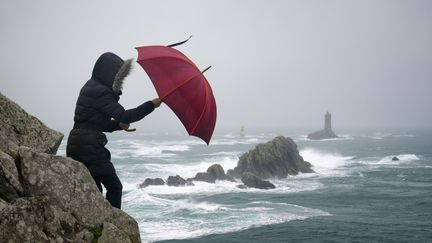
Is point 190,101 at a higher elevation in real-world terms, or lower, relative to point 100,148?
higher

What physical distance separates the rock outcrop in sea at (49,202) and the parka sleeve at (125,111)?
862 mm

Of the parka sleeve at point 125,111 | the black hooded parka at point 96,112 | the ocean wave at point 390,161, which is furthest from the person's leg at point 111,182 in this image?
the ocean wave at point 390,161

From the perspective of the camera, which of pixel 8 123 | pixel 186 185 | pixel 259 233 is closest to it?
pixel 8 123

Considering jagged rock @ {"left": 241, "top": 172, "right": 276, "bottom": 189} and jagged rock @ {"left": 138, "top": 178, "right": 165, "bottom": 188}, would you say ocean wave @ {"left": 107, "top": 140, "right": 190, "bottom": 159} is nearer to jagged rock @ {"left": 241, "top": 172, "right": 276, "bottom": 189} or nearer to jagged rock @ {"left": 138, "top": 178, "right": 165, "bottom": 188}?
jagged rock @ {"left": 138, "top": 178, "right": 165, "bottom": 188}

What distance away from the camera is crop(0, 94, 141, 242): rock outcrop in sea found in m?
4.35

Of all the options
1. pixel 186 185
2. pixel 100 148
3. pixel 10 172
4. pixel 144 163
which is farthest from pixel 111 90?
pixel 144 163

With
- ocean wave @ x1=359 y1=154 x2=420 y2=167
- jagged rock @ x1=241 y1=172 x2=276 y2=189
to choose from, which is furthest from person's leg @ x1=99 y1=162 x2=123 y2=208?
ocean wave @ x1=359 y1=154 x2=420 y2=167

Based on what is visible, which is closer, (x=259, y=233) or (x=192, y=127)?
(x=192, y=127)

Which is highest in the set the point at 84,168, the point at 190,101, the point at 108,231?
the point at 190,101

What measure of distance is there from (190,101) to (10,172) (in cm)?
242

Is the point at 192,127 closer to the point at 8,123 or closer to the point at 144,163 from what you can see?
the point at 8,123

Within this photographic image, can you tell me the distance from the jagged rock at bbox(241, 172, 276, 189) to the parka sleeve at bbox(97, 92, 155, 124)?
137 ft

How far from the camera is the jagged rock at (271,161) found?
54969mm

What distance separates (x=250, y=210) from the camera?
110ft
